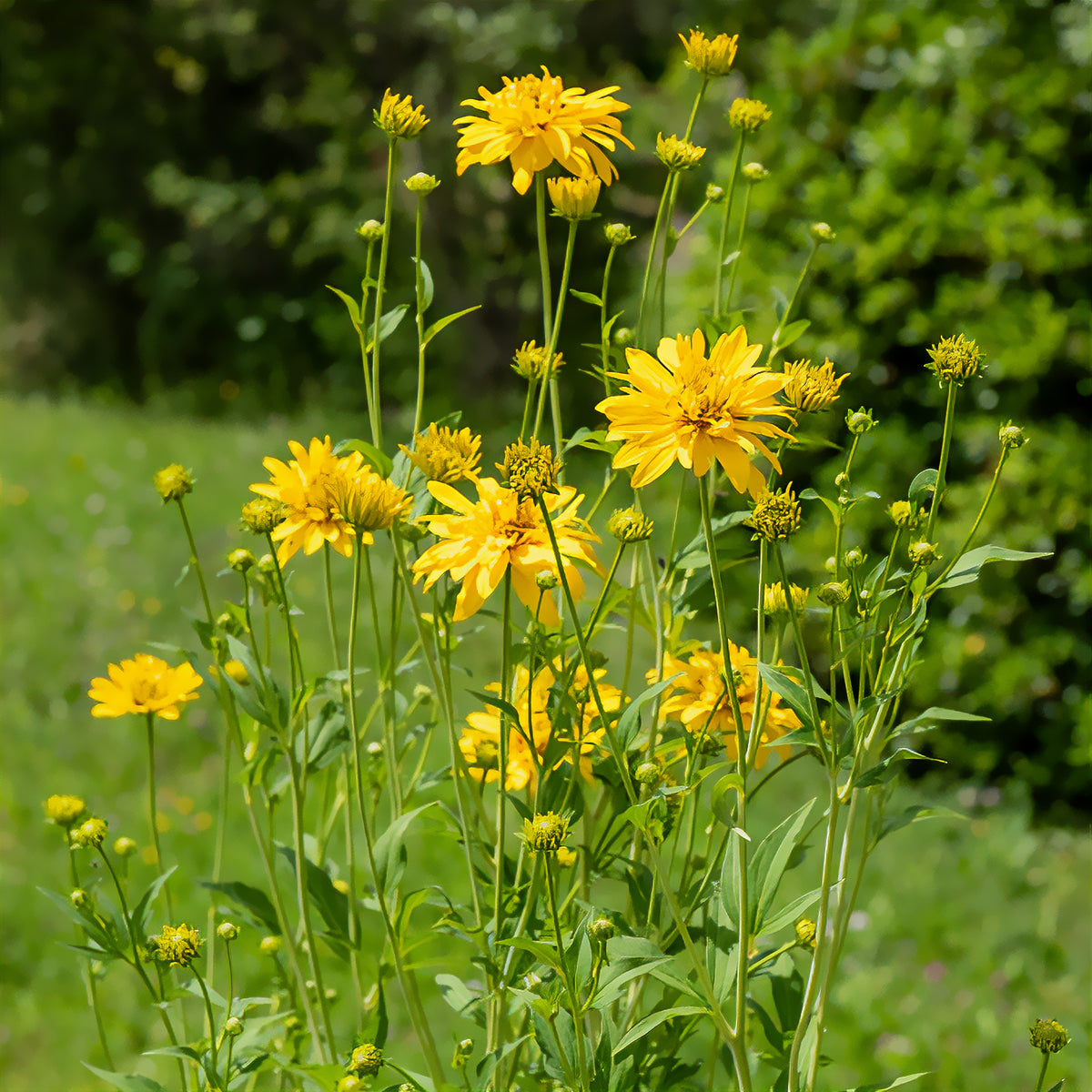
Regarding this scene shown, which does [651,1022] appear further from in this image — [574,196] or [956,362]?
[574,196]

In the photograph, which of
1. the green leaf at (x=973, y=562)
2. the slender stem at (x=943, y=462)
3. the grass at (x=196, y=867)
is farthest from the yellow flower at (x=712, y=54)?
the grass at (x=196, y=867)

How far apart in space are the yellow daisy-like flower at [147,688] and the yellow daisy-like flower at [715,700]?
1.80 feet

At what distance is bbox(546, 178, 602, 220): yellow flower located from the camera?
3.96 feet

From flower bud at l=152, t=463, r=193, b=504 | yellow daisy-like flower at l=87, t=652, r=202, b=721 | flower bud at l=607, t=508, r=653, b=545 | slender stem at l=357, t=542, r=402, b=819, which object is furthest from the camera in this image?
yellow daisy-like flower at l=87, t=652, r=202, b=721

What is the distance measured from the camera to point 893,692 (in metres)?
0.97

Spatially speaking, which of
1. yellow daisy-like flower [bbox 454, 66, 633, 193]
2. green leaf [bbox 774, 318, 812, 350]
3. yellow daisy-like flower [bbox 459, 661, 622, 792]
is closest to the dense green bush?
green leaf [bbox 774, 318, 812, 350]

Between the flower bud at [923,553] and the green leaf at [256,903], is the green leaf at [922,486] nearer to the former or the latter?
the flower bud at [923,553]

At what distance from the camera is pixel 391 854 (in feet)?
3.80

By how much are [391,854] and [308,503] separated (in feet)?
1.16

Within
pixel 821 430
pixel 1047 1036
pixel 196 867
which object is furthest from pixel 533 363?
pixel 821 430

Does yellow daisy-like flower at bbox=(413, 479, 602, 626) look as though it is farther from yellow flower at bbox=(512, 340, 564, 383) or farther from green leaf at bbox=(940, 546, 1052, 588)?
green leaf at bbox=(940, 546, 1052, 588)

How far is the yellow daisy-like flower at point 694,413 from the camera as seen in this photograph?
944 mm

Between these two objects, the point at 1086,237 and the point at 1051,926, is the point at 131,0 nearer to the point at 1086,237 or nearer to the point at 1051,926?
the point at 1086,237

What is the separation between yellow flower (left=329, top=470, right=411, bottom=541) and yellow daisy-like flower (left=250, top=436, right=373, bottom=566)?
129mm
